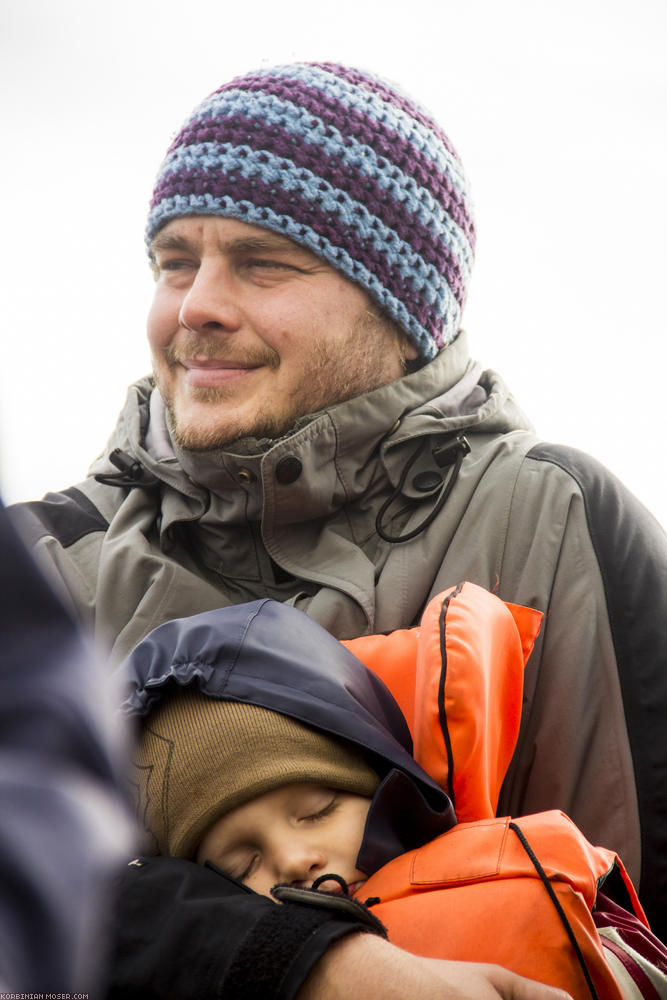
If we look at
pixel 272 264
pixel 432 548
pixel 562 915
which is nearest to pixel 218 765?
pixel 562 915

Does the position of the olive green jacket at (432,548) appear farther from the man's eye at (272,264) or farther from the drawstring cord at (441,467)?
the man's eye at (272,264)

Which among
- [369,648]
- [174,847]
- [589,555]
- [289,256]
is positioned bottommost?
[174,847]

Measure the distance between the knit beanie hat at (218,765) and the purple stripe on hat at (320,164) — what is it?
1.28 m

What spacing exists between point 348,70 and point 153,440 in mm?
1053

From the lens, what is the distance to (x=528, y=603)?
5.79 feet

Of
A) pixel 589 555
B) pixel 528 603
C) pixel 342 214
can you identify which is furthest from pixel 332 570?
pixel 342 214

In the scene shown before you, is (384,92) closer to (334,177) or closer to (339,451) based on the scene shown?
(334,177)

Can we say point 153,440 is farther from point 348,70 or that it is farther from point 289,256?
point 348,70

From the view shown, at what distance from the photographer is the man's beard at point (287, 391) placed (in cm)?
201

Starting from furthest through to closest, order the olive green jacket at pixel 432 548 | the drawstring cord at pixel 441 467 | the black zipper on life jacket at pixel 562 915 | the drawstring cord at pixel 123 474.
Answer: the drawstring cord at pixel 123 474
the drawstring cord at pixel 441 467
the olive green jacket at pixel 432 548
the black zipper on life jacket at pixel 562 915

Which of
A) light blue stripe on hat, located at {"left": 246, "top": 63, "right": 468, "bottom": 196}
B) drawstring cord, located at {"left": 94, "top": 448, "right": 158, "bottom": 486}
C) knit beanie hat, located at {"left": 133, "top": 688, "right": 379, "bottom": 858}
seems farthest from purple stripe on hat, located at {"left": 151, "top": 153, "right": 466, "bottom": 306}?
knit beanie hat, located at {"left": 133, "top": 688, "right": 379, "bottom": 858}

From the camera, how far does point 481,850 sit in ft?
4.06

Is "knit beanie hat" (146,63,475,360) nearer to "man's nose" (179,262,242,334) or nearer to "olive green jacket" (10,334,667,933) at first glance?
"man's nose" (179,262,242,334)

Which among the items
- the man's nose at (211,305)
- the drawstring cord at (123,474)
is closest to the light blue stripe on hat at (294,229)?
the man's nose at (211,305)
